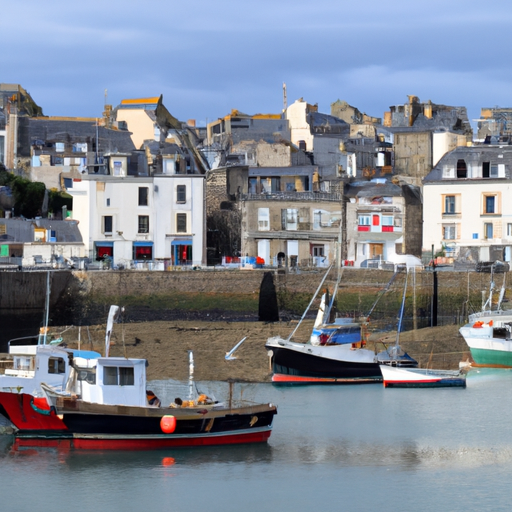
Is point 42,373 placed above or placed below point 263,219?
below

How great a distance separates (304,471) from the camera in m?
32.4

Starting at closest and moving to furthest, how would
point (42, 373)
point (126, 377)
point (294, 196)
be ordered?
point (126, 377) → point (42, 373) → point (294, 196)

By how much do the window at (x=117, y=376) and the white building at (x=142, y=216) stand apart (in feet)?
103

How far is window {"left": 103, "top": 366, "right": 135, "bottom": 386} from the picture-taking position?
3391 cm

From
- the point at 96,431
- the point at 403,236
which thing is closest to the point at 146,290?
the point at 403,236

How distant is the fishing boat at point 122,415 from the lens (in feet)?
111

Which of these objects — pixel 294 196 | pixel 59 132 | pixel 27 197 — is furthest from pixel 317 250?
pixel 59 132

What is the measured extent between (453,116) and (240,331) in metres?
50.8

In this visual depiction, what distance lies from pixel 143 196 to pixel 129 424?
3327 centimetres

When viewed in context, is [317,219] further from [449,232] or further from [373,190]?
[449,232]

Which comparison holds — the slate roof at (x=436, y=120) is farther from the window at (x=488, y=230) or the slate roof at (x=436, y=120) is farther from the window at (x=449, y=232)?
the window at (x=488, y=230)

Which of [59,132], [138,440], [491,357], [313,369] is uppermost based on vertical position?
[59,132]

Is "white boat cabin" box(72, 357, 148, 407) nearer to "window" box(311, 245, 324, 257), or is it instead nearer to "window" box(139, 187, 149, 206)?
"window" box(139, 187, 149, 206)

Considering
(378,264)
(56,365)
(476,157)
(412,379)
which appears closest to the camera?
(56,365)
